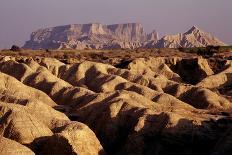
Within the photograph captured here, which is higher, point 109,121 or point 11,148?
point 11,148

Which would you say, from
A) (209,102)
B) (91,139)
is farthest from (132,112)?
(209,102)

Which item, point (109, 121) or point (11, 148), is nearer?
point (11, 148)

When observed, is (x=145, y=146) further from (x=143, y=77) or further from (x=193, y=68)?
(x=193, y=68)

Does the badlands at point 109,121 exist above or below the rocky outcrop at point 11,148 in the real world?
below

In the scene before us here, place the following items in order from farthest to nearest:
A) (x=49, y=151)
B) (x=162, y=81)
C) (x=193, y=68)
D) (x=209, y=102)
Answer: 1. (x=193, y=68)
2. (x=162, y=81)
3. (x=209, y=102)
4. (x=49, y=151)

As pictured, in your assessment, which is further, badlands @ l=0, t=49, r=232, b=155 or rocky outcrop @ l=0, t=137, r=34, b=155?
badlands @ l=0, t=49, r=232, b=155

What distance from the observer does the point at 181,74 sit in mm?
75812

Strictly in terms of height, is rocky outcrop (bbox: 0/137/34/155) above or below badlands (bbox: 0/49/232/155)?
above

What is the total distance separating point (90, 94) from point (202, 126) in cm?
1463

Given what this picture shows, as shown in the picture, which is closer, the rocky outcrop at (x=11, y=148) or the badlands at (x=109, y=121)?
the rocky outcrop at (x=11, y=148)

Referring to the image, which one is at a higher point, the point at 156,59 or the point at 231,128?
the point at 231,128

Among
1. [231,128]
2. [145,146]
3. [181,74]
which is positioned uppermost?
[231,128]

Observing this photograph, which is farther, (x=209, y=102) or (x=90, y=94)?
(x=209, y=102)

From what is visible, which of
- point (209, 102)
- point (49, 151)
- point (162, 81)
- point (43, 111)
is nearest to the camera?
point (49, 151)
